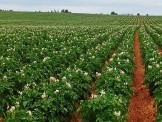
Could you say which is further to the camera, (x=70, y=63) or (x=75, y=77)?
(x=70, y=63)

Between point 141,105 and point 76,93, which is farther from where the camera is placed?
point 141,105

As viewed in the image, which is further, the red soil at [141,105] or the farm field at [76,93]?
the red soil at [141,105]

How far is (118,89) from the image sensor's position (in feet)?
43.7

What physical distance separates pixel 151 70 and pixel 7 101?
6730mm

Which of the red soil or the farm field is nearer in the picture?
the farm field

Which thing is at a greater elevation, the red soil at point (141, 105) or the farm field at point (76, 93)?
the farm field at point (76, 93)

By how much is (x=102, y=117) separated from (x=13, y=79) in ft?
15.6

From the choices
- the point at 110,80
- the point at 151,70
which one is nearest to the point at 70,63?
the point at 151,70

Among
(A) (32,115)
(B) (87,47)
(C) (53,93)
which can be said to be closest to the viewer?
(A) (32,115)

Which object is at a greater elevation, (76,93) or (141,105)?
(76,93)

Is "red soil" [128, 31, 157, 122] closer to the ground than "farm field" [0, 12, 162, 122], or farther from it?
closer to the ground

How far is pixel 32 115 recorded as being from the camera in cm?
942

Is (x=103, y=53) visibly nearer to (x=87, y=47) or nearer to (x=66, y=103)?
(x=87, y=47)

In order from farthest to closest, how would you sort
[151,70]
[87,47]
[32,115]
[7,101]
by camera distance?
[87,47]
[151,70]
[7,101]
[32,115]
